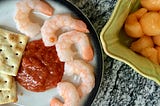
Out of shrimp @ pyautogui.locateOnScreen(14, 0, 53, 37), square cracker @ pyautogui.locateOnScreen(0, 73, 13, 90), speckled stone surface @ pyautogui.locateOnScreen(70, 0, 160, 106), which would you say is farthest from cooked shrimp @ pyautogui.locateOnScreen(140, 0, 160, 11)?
square cracker @ pyautogui.locateOnScreen(0, 73, 13, 90)

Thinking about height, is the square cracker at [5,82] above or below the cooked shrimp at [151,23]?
below

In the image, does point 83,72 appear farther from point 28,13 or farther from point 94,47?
point 28,13

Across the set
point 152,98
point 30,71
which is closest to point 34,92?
point 30,71

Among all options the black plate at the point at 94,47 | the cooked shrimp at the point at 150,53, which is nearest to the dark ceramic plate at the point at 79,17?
the black plate at the point at 94,47

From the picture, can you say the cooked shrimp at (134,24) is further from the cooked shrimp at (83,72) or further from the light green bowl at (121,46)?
the cooked shrimp at (83,72)

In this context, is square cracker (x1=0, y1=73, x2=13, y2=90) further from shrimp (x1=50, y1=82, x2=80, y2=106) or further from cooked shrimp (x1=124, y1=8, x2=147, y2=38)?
cooked shrimp (x1=124, y1=8, x2=147, y2=38)

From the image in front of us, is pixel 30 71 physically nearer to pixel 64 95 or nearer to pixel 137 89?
pixel 64 95
